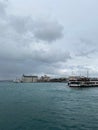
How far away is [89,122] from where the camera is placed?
39781mm

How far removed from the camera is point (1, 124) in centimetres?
3869

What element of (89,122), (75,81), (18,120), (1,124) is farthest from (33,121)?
(75,81)

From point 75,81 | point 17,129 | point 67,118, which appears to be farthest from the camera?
point 75,81

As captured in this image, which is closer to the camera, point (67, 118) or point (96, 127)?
point (96, 127)

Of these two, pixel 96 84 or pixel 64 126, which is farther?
pixel 96 84

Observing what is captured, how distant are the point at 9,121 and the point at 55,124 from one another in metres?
7.87

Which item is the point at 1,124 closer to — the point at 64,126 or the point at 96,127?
the point at 64,126

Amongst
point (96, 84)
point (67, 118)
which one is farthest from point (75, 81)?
point (67, 118)

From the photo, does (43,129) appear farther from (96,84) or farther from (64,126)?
(96,84)

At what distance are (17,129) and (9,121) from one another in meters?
6.03

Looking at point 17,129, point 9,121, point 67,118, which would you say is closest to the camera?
point 17,129

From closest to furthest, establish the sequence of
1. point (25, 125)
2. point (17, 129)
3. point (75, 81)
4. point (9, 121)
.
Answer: point (17, 129), point (25, 125), point (9, 121), point (75, 81)

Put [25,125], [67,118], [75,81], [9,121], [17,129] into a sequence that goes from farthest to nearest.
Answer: [75,81] → [67,118] → [9,121] → [25,125] → [17,129]

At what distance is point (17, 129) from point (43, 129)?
12.4 feet
